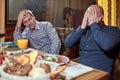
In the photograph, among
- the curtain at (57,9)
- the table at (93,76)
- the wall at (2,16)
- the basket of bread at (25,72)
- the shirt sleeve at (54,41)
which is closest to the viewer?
the basket of bread at (25,72)

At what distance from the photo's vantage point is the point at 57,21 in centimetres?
466

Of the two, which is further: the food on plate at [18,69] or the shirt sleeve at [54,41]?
the shirt sleeve at [54,41]

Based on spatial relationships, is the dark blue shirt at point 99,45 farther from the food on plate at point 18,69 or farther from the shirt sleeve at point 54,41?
the food on plate at point 18,69

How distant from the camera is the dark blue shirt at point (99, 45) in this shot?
1.50 m

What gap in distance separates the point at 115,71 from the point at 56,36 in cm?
80

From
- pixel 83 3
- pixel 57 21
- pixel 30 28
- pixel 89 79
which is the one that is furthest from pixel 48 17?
pixel 89 79

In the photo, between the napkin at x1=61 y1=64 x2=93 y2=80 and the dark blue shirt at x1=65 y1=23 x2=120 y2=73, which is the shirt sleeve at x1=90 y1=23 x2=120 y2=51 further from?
the napkin at x1=61 y1=64 x2=93 y2=80

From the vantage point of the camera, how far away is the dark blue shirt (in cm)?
150

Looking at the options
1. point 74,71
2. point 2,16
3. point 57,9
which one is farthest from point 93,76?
point 57,9

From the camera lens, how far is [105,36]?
1529mm

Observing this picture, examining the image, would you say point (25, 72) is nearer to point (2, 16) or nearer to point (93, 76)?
point (93, 76)

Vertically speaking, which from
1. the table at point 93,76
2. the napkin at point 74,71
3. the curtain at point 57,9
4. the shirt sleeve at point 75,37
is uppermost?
the curtain at point 57,9

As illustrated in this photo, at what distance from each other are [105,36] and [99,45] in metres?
0.10

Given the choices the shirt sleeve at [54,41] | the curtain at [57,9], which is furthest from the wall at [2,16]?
the shirt sleeve at [54,41]
